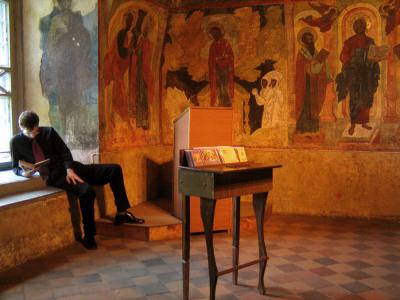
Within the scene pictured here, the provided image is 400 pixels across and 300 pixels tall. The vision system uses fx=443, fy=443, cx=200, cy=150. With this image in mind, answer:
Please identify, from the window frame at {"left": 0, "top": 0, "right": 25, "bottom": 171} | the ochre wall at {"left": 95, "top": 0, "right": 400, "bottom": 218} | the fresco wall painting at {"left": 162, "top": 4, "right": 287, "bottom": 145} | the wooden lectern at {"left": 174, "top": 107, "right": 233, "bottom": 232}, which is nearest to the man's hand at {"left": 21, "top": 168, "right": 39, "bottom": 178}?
the window frame at {"left": 0, "top": 0, "right": 25, "bottom": 171}

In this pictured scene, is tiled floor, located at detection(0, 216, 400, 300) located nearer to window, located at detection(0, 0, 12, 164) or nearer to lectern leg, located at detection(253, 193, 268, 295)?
lectern leg, located at detection(253, 193, 268, 295)

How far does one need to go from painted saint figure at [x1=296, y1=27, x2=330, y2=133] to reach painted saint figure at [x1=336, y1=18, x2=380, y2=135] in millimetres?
294

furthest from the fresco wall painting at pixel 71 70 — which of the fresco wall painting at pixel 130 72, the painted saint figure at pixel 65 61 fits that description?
the fresco wall painting at pixel 130 72

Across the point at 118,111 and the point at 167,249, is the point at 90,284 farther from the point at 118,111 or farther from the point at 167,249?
the point at 118,111

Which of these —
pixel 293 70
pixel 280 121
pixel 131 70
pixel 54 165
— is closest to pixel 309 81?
pixel 293 70

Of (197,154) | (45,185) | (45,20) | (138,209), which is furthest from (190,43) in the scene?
(197,154)

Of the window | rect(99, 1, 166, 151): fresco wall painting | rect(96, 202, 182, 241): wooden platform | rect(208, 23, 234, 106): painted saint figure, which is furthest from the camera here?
rect(208, 23, 234, 106): painted saint figure

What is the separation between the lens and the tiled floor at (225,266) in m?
4.14

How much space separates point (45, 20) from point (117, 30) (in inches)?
40.6

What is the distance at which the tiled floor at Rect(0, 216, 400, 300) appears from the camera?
414 cm

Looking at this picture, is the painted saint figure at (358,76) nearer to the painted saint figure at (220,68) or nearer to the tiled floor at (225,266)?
the painted saint figure at (220,68)

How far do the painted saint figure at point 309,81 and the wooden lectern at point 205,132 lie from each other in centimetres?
223

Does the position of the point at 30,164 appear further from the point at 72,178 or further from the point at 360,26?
the point at 360,26

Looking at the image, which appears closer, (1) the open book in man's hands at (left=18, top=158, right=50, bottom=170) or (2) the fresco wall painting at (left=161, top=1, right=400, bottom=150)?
(1) the open book in man's hands at (left=18, top=158, right=50, bottom=170)
